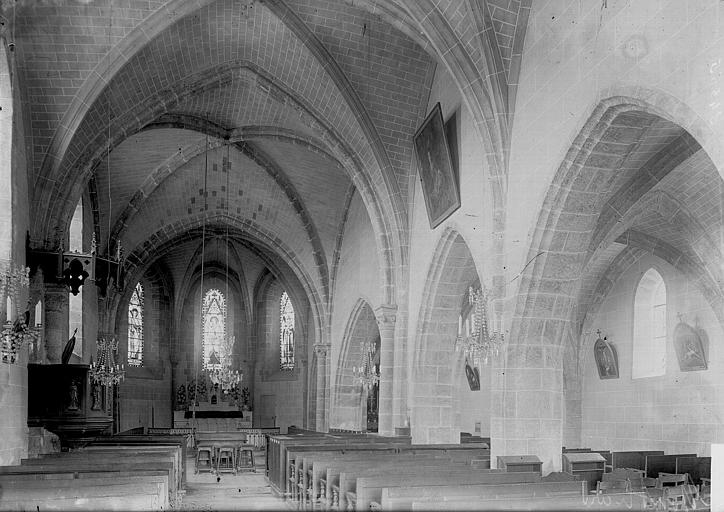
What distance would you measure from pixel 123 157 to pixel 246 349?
15.4 m

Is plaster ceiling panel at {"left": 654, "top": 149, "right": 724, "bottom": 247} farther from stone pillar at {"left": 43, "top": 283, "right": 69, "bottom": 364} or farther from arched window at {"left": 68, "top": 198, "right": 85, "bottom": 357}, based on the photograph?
arched window at {"left": 68, "top": 198, "right": 85, "bottom": 357}

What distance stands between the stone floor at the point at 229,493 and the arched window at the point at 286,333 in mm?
14823

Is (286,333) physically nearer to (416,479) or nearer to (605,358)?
(605,358)

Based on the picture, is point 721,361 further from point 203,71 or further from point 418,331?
point 203,71

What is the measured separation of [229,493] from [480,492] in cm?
890

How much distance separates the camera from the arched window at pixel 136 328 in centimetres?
3378

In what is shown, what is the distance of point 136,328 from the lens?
3419 centimetres

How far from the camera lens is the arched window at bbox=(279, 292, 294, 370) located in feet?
116

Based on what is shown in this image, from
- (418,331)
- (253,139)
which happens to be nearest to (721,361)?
(418,331)

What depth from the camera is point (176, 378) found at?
117 ft

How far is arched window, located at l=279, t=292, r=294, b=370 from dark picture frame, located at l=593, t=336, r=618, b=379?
1622 cm

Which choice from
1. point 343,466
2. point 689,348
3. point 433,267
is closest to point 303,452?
point 343,466

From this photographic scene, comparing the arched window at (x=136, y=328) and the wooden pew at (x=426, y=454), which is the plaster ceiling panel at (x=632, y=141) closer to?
the wooden pew at (x=426, y=454)

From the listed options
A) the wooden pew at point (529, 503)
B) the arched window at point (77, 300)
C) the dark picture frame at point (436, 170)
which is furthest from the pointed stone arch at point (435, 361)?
the wooden pew at point (529, 503)
